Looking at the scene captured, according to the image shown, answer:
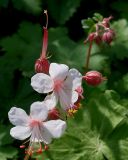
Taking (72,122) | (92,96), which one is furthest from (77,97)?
(92,96)

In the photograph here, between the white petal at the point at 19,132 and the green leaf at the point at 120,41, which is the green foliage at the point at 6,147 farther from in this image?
the green leaf at the point at 120,41

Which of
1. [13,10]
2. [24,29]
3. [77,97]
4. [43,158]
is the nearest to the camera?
[77,97]

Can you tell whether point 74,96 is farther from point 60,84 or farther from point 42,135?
point 42,135

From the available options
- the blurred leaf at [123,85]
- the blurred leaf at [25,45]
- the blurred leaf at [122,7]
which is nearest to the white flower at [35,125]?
the blurred leaf at [123,85]

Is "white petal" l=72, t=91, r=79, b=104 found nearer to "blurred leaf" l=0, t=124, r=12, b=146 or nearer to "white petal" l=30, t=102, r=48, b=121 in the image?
"white petal" l=30, t=102, r=48, b=121

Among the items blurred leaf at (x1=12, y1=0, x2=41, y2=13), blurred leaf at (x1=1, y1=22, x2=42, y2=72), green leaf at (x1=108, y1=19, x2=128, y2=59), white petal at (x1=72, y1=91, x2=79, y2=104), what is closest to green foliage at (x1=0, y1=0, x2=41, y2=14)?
blurred leaf at (x1=12, y1=0, x2=41, y2=13)

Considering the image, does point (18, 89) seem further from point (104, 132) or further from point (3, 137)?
point (104, 132)
